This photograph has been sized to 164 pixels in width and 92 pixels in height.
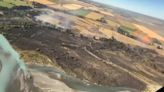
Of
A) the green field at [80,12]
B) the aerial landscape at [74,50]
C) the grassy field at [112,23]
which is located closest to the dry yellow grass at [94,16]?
the aerial landscape at [74,50]

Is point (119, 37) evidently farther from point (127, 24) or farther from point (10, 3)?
point (10, 3)

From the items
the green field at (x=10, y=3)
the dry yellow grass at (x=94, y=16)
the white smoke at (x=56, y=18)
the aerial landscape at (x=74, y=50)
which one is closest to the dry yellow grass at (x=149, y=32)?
the aerial landscape at (x=74, y=50)

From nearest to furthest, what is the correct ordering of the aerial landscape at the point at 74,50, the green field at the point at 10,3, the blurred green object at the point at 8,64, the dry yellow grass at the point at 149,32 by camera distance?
the blurred green object at the point at 8,64
the aerial landscape at the point at 74,50
the green field at the point at 10,3
the dry yellow grass at the point at 149,32

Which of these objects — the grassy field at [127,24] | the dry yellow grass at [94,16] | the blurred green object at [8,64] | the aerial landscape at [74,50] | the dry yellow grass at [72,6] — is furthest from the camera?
the grassy field at [127,24]

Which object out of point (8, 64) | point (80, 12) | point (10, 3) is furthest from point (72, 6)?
point (8, 64)

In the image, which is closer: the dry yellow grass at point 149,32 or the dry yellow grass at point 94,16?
the dry yellow grass at point 94,16

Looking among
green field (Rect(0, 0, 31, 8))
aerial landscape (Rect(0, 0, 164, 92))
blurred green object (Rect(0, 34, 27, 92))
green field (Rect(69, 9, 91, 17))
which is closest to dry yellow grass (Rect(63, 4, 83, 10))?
aerial landscape (Rect(0, 0, 164, 92))

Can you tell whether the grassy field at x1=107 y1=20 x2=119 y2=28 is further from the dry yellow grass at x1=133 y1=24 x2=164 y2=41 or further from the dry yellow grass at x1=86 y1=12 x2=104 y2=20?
the dry yellow grass at x1=133 y1=24 x2=164 y2=41

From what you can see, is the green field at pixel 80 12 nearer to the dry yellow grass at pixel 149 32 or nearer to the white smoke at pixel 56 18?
the white smoke at pixel 56 18

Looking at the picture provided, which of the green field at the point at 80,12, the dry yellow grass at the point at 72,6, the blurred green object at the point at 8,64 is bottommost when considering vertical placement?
the blurred green object at the point at 8,64

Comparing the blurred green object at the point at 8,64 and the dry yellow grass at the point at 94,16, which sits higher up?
the dry yellow grass at the point at 94,16

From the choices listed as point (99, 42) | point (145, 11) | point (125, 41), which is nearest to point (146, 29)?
point (145, 11)
